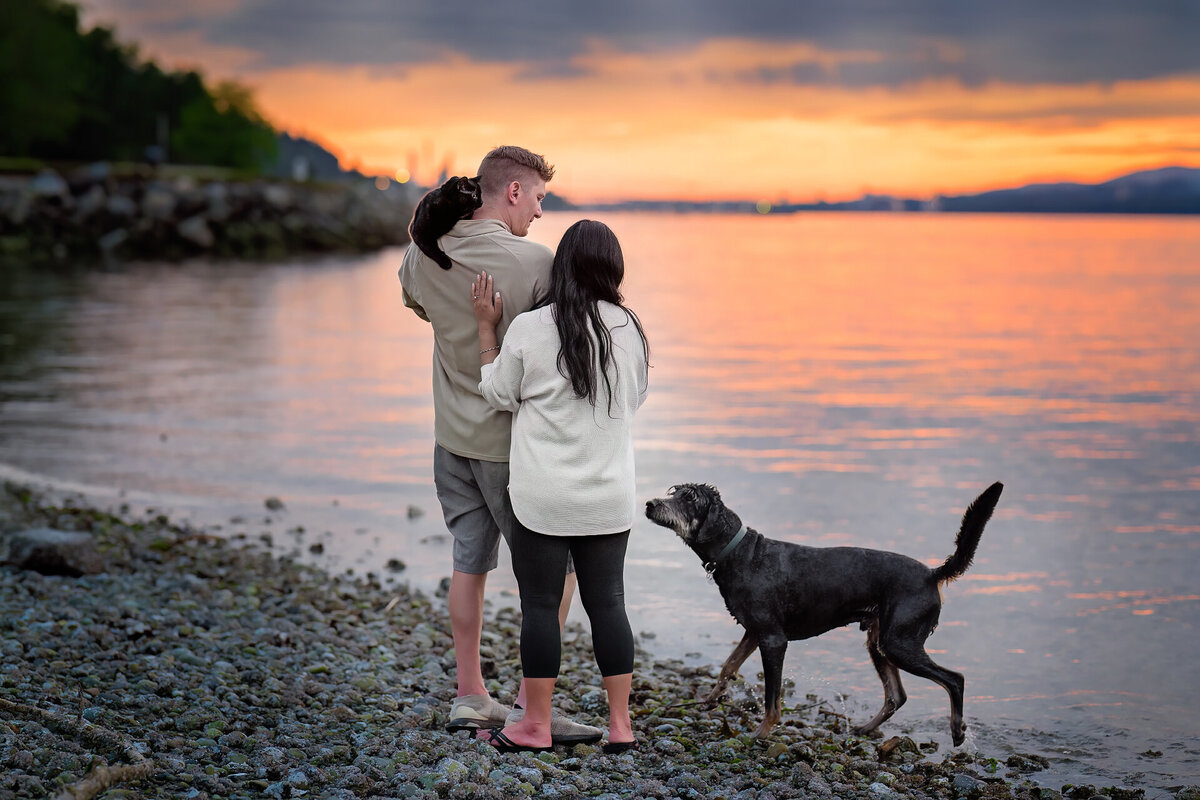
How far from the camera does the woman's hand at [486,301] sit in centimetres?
473

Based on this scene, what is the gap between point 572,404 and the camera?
4.59 meters

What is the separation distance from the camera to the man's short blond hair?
483 centimetres

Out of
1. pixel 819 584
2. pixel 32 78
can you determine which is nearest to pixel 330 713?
pixel 819 584

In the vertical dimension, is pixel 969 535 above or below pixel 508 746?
above

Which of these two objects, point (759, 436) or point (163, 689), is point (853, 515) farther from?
point (163, 689)

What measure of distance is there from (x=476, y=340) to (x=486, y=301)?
240mm

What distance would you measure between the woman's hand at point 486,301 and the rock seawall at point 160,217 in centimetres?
5713

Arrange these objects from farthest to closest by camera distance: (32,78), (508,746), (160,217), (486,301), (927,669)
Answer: (32,78) → (160,217) → (927,669) → (508,746) → (486,301)

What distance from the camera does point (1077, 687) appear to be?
24.4 feet

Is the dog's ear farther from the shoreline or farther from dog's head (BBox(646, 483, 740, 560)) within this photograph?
the shoreline

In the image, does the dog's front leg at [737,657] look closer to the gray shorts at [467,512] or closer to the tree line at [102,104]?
the gray shorts at [467,512]

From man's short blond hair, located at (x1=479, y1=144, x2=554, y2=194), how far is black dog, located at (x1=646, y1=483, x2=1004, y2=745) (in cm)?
166

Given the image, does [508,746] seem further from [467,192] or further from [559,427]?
[467,192]

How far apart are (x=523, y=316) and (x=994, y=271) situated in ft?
227
